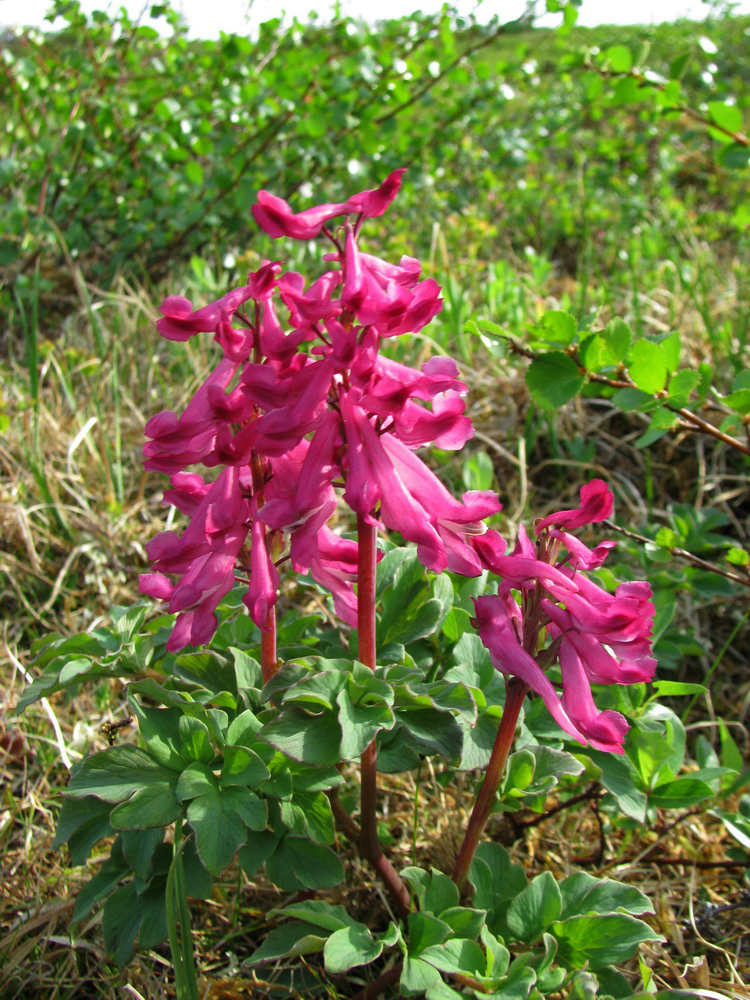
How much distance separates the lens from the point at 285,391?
1228 millimetres

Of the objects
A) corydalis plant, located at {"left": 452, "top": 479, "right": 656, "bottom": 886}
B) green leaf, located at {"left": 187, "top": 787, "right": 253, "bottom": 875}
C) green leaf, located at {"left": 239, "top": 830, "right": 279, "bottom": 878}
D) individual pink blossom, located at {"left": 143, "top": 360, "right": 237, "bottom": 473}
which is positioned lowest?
green leaf, located at {"left": 239, "top": 830, "right": 279, "bottom": 878}

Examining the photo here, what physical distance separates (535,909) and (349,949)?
0.34 meters

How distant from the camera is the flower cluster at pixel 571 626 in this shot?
1.25 metres

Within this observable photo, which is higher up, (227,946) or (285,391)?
(285,391)

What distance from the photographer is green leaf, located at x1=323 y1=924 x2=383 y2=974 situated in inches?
49.8

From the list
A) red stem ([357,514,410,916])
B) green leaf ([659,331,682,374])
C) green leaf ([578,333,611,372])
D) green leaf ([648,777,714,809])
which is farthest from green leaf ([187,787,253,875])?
green leaf ([659,331,682,374])

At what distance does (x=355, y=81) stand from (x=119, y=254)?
164 cm

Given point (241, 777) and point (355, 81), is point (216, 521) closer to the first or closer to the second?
point (241, 777)

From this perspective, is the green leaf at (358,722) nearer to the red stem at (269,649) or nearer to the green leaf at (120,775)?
the red stem at (269,649)

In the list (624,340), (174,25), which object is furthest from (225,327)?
(174,25)

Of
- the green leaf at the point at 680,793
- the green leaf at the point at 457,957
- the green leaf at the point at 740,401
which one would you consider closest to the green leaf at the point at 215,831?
the green leaf at the point at 457,957

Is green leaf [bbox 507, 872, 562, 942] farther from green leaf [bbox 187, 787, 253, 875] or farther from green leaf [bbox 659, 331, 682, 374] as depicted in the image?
green leaf [bbox 659, 331, 682, 374]

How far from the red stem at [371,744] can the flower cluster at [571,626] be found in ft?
0.60

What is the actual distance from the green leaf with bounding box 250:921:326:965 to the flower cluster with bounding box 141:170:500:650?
53cm
